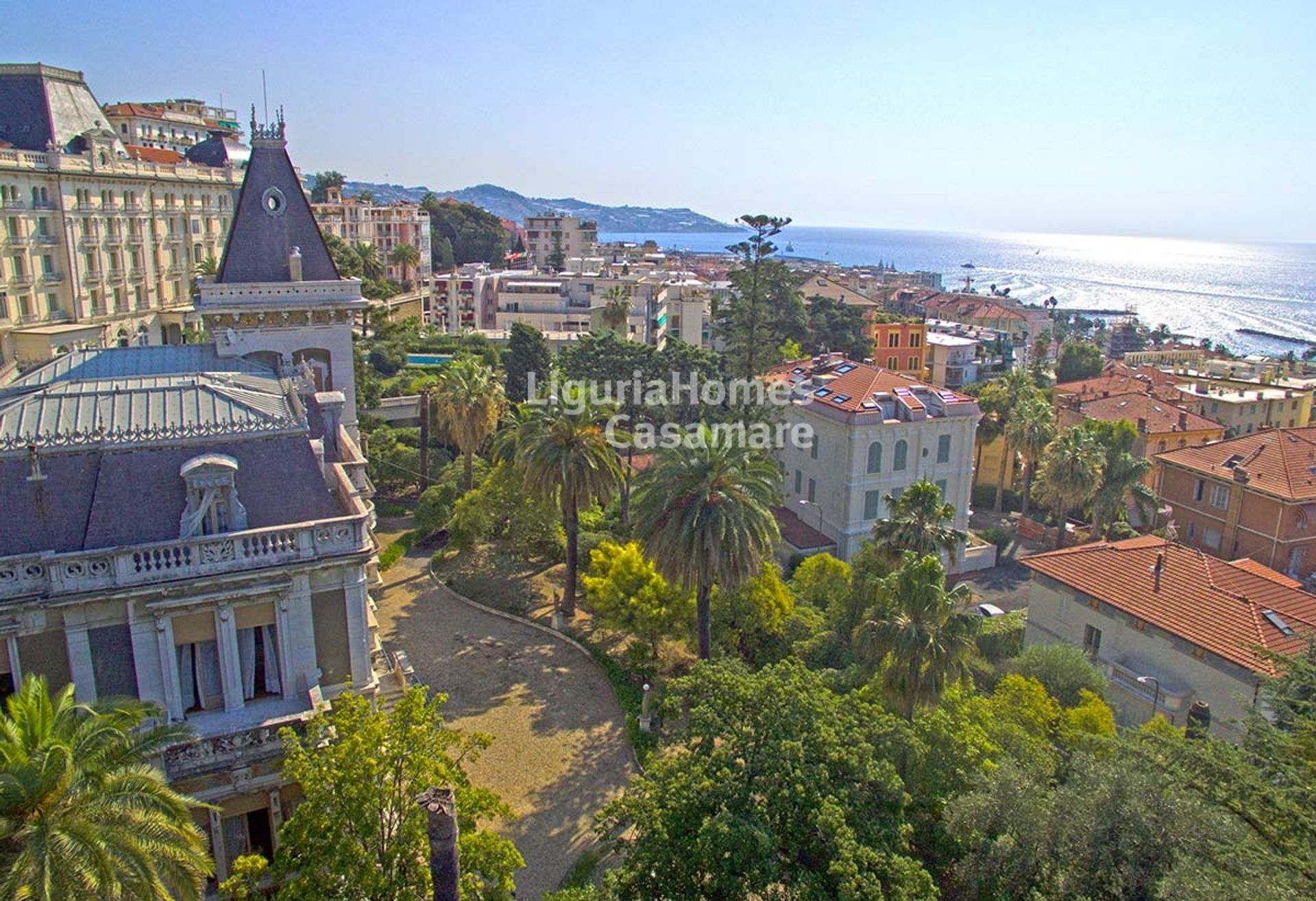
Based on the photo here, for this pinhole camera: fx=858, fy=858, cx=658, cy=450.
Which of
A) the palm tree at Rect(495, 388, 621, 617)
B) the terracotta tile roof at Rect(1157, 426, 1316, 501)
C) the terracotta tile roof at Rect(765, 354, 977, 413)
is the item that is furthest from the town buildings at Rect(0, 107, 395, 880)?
the terracotta tile roof at Rect(1157, 426, 1316, 501)

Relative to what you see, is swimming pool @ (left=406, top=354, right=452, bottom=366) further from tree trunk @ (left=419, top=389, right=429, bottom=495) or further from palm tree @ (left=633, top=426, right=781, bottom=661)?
palm tree @ (left=633, top=426, right=781, bottom=661)

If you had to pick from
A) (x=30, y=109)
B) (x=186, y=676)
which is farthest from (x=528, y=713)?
(x=30, y=109)

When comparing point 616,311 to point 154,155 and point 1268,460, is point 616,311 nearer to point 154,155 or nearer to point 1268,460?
point 154,155

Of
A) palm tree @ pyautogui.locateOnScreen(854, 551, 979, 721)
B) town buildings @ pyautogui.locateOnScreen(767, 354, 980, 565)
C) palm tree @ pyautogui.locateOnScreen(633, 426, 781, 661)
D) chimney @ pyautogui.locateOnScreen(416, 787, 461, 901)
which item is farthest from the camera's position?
town buildings @ pyautogui.locateOnScreen(767, 354, 980, 565)

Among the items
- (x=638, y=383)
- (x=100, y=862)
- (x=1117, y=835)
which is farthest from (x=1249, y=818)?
(x=638, y=383)

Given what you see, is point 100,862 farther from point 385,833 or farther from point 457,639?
point 457,639

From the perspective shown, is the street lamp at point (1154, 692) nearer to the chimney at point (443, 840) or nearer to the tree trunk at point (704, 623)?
the tree trunk at point (704, 623)
